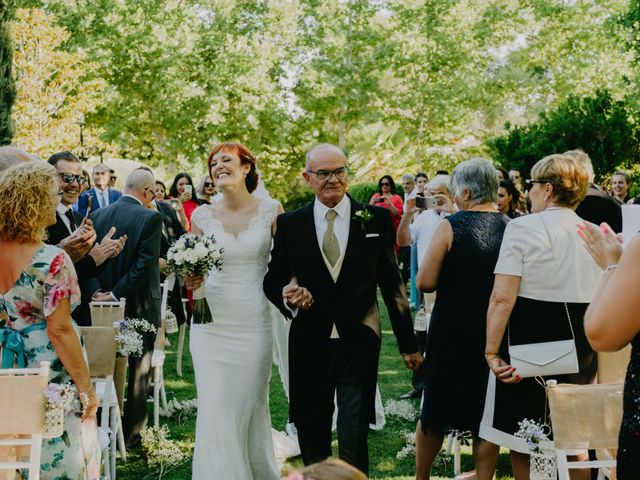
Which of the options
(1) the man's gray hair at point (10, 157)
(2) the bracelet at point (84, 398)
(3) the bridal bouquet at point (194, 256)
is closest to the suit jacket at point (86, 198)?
(3) the bridal bouquet at point (194, 256)

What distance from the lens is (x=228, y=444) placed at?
16.5ft

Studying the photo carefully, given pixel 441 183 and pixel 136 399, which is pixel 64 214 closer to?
pixel 136 399

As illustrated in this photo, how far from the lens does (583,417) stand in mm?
3074

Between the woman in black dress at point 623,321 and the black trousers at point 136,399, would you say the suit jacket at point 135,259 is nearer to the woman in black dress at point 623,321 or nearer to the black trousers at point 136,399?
the black trousers at point 136,399

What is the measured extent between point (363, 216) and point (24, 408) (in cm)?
216

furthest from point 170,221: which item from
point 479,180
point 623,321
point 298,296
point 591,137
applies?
point 623,321

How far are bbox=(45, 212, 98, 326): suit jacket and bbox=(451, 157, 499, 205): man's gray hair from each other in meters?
2.40

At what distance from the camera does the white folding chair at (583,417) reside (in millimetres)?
3068

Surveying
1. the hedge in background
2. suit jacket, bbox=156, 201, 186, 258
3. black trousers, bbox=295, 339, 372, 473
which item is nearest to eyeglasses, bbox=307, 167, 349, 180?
black trousers, bbox=295, 339, 372, 473

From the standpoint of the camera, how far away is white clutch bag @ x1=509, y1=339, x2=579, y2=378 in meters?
3.86

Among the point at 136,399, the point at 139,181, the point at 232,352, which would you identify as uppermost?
the point at 139,181

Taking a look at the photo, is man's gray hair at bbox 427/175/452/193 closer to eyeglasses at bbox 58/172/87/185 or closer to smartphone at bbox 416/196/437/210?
smartphone at bbox 416/196/437/210

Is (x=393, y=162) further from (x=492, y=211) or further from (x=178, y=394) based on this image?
(x=492, y=211)

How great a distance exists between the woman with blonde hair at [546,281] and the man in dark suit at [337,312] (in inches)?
24.9
